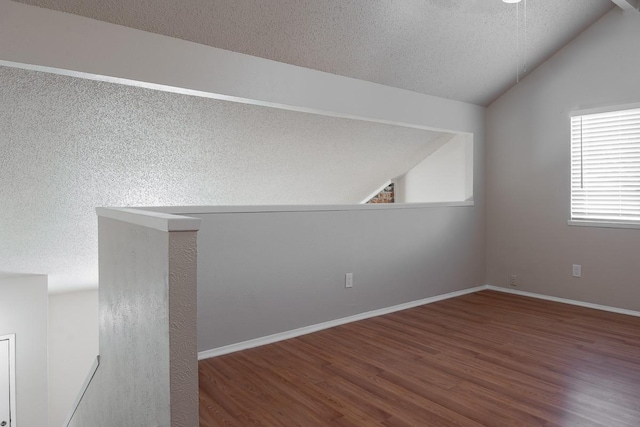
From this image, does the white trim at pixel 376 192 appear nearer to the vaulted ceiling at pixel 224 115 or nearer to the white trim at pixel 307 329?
the vaulted ceiling at pixel 224 115

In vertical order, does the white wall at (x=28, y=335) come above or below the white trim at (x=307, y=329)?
below

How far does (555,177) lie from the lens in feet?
14.8

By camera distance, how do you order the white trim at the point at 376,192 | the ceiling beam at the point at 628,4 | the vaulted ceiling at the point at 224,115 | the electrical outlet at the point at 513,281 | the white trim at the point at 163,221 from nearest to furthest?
the white trim at the point at 163,221 → the vaulted ceiling at the point at 224,115 → the ceiling beam at the point at 628,4 → the electrical outlet at the point at 513,281 → the white trim at the point at 376,192

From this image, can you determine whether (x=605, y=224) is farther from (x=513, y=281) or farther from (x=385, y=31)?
(x=385, y=31)

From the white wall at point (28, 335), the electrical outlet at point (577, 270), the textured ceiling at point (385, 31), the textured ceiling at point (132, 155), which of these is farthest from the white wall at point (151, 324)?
the electrical outlet at point (577, 270)

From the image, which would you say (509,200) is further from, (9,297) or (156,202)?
(9,297)

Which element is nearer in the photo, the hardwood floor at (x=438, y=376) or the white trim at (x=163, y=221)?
the white trim at (x=163, y=221)

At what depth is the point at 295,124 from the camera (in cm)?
402

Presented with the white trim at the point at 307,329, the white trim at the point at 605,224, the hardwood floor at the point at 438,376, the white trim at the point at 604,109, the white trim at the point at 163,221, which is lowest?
the hardwood floor at the point at 438,376

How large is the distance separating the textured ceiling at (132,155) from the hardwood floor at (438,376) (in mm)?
1675

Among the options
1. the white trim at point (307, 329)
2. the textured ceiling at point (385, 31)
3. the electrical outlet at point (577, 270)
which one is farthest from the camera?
the electrical outlet at point (577, 270)

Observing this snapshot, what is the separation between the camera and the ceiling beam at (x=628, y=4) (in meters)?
3.72

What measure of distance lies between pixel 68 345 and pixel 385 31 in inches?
209

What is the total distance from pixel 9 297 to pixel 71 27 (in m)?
3.57
